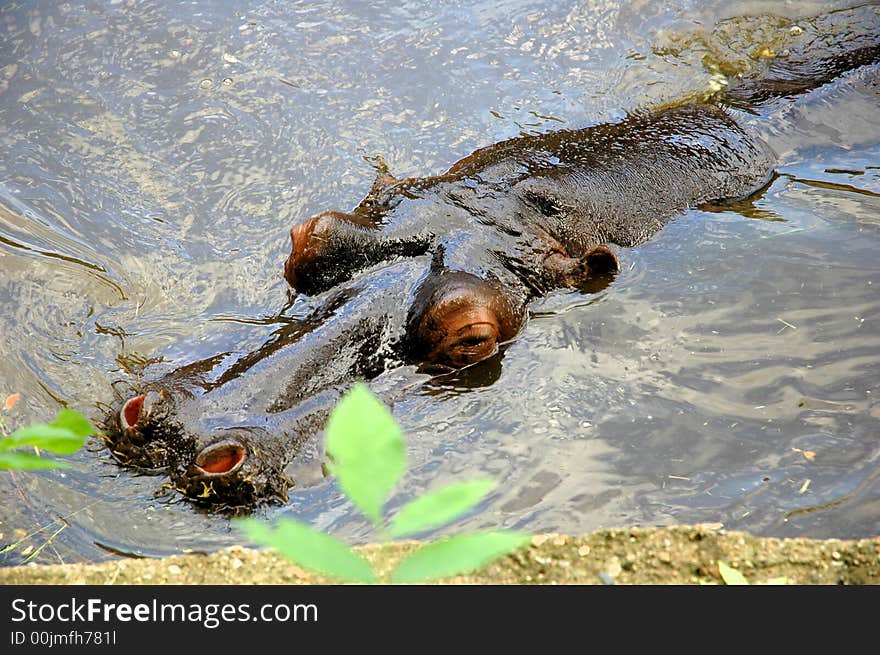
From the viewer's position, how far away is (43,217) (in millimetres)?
5191

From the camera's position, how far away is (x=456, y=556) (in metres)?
1.42

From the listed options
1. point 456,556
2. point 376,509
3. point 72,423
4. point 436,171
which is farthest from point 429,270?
point 376,509

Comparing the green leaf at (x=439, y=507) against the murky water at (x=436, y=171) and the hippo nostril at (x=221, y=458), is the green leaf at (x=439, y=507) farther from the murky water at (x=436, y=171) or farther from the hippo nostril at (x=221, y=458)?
the murky water at (x=436, y=171)

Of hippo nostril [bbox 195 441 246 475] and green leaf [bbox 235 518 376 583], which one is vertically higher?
green leaf [bbox 235 518 376 583]

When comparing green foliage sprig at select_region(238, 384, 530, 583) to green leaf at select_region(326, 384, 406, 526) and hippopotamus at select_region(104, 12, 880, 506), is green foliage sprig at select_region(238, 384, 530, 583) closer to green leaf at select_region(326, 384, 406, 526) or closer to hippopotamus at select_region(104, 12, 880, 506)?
green leaf at select_region(326, 384, 406, 526)

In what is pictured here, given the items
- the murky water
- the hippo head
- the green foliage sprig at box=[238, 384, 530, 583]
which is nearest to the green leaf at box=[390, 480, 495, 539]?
the green foliage sprig at box=[238, 384, 530, 583]

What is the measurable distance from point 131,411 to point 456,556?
223 centimetres

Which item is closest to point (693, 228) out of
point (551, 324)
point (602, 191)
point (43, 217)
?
point (602, 191)

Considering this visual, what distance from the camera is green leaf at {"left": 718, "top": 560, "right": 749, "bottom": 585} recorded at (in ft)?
9.66

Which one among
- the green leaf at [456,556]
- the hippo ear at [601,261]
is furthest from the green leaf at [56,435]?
the hippo ear at [601,261]

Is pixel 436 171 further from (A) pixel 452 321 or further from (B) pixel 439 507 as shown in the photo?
(B) pixel 439 507

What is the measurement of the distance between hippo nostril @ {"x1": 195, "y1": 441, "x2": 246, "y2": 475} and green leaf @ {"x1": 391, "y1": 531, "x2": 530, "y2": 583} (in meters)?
1.78

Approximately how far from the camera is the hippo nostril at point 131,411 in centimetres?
333

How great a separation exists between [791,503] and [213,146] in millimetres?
3813
